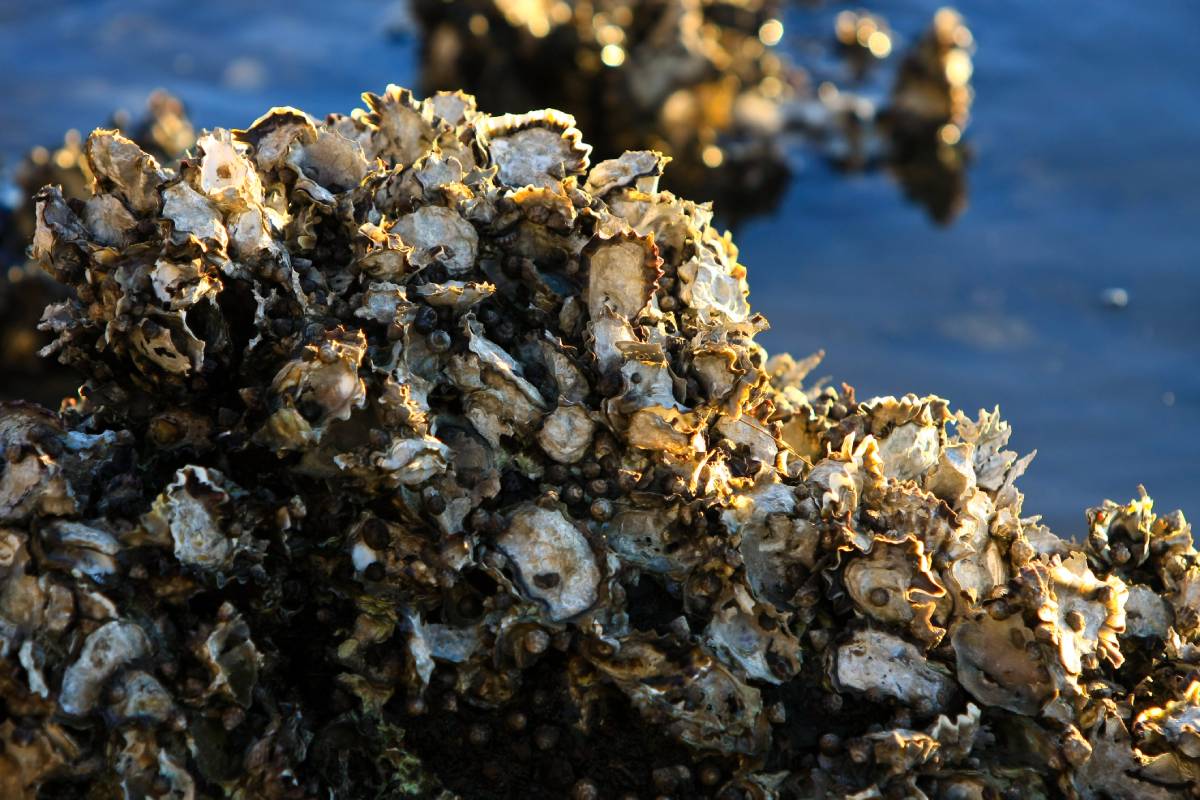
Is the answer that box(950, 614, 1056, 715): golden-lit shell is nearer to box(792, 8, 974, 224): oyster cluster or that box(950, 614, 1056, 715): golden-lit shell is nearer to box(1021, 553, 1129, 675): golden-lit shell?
box(1021, 553, 1129, 675): golden-lit shell

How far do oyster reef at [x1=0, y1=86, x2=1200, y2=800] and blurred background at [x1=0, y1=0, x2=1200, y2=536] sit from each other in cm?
246

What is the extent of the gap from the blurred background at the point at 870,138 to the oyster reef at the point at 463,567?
8.07 feet

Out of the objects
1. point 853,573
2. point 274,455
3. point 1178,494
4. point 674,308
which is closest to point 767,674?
point 853,573

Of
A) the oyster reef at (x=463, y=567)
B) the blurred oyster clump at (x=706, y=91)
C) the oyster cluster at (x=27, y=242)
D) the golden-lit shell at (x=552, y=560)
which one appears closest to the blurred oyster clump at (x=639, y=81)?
the blurred oyster clump at (x=706, y=91)

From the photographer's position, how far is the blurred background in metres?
4.67

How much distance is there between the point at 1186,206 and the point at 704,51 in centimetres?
224

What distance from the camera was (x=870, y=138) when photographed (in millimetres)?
6141

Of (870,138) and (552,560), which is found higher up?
(870,138)

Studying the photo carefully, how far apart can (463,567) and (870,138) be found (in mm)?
4785

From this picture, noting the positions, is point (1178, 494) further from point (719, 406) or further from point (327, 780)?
point (327, 780)

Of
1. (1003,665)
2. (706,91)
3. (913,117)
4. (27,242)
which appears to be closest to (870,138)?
(913,117)

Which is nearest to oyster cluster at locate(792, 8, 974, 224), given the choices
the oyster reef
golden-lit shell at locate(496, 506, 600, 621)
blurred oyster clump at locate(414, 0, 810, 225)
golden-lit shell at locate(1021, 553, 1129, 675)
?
blurred oyster clump at locate(414, 0, 810, 225)

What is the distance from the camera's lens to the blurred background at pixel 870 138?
15.3 feet

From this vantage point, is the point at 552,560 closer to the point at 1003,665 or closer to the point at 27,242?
the point at 1003,665
